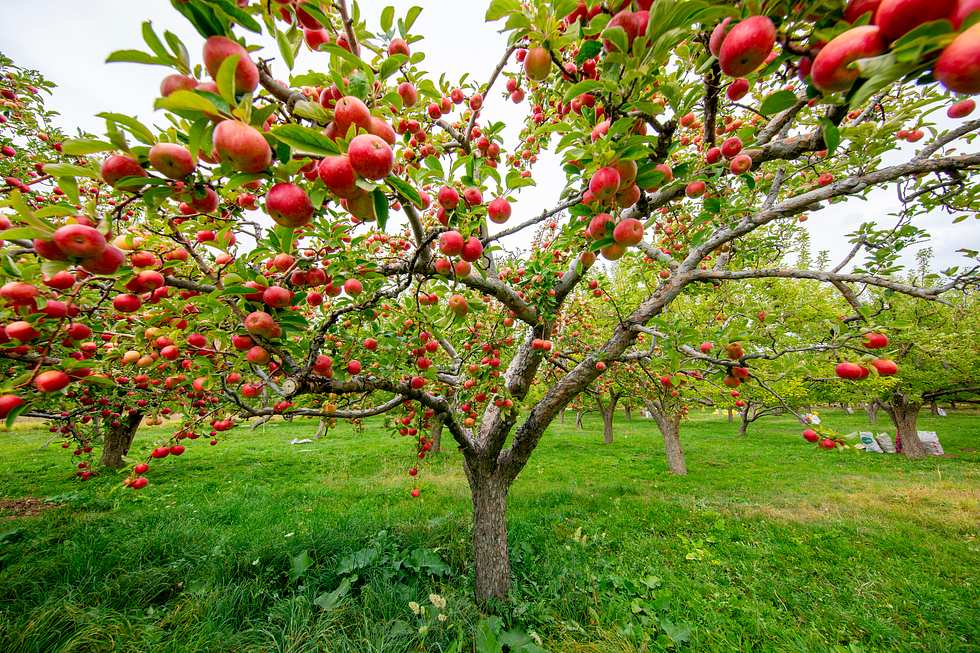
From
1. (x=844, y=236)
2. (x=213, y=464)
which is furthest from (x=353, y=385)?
(x=213, y=464)

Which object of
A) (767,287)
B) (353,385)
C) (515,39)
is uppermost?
(767,287)

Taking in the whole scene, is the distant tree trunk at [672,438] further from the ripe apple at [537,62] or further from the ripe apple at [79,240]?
the ripe apple at [79,240]

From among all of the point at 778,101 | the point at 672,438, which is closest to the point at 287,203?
the point at 778,101

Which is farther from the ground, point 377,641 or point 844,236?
point 844,236

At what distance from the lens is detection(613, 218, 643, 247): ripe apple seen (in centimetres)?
153

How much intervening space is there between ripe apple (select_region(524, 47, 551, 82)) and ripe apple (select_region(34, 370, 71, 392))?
8.27 ft

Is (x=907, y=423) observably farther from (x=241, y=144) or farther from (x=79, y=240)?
(x=79, y=240)

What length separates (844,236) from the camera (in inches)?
141

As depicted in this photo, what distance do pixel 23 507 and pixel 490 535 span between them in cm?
1012

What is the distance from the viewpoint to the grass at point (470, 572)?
3.72 metres

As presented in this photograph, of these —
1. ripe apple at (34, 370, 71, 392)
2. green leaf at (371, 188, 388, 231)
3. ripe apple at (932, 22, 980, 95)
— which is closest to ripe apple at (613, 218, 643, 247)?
ripe apple at (932, 22, 980, 95)

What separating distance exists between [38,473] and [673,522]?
16904 millimetres

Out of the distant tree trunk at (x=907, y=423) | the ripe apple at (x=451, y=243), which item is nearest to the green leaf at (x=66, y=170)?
the ripe apple at (x=451, y=243)

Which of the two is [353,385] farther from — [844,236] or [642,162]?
[844,236]
